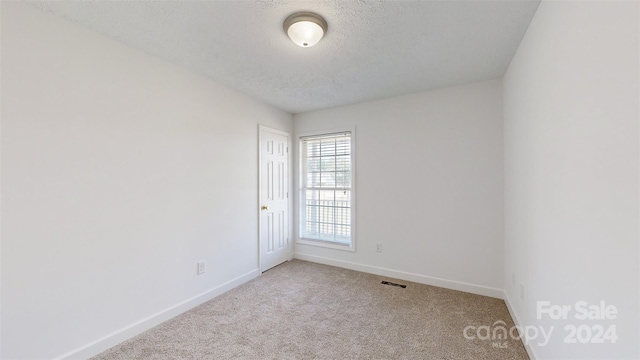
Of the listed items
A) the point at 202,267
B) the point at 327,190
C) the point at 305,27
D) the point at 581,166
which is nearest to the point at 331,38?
the point at 305,27

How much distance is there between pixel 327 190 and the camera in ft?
12.9

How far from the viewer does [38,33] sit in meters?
1.63

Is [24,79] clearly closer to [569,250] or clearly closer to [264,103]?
[264,103]

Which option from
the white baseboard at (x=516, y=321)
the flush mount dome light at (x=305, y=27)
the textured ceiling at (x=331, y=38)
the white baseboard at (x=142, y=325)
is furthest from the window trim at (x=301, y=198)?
the flush mount dome light at (x=305, y=27)

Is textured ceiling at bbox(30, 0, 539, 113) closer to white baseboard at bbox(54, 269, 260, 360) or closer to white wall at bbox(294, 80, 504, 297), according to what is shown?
white wall at bbox(294, 80, 504, 297)

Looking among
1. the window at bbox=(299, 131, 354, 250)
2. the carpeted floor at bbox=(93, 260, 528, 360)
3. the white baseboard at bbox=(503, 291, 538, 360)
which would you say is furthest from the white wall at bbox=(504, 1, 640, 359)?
the window at bbox=(299, 131, 354, 250)

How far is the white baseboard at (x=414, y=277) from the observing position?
2754mm

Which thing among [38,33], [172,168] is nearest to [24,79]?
[38,33]

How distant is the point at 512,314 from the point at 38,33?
4314mm

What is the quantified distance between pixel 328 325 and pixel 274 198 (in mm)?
1964

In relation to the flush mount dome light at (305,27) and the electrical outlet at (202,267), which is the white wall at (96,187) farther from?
the flush mount dome light at (305,27)

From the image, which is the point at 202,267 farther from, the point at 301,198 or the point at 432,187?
the point at 432,187

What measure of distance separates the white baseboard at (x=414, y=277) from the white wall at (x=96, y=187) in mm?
1549

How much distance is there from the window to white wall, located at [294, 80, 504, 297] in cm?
21
